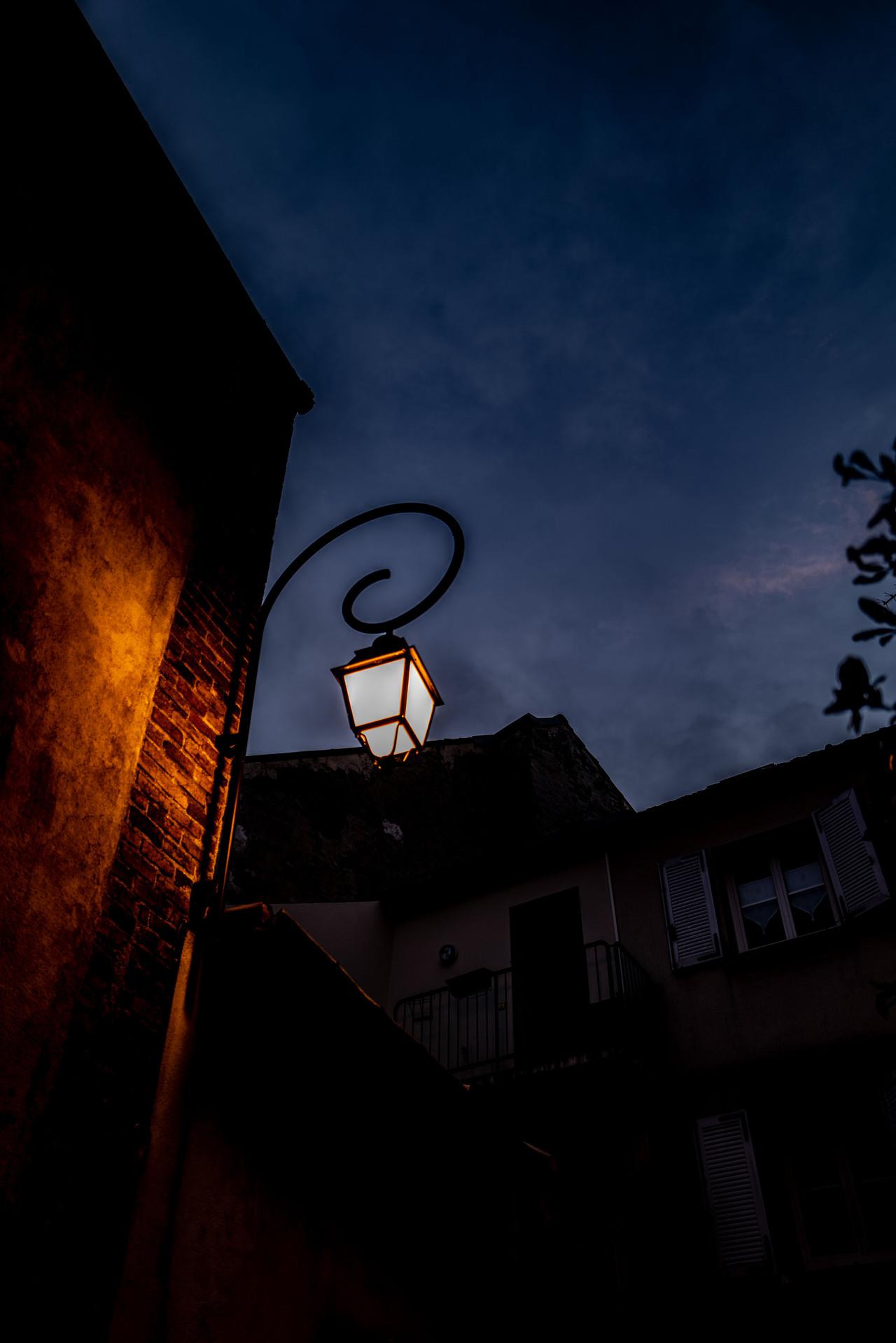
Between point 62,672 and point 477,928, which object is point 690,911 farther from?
point 62,672

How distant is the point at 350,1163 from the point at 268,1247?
3.79 ft

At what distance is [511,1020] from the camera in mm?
12453

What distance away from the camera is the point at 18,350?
412cm

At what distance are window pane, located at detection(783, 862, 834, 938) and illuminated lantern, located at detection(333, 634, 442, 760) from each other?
717 cm

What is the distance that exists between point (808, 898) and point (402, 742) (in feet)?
24.7

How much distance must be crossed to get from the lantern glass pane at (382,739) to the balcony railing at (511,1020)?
664 cm

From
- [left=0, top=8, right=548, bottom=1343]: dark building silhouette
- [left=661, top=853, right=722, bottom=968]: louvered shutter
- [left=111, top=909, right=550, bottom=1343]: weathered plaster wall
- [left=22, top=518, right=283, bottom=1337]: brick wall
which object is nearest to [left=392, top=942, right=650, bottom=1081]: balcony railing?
[left=661, top=853, right=722, bottom=968]: louvered shutter

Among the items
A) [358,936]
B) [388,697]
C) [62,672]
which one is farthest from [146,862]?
[358,936]

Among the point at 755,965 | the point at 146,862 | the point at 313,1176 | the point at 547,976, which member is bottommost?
the point at 313,1176

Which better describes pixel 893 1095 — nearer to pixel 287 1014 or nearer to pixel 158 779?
pixel 287 1014

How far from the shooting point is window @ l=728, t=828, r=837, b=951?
10938mm

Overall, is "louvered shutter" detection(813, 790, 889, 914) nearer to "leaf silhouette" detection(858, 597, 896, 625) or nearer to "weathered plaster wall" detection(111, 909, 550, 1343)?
"weathered plaster wall" detection(111, 909, 550, 1343)

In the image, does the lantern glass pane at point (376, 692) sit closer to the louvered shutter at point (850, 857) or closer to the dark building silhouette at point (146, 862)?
the dark building silhouette at point (146, 862)

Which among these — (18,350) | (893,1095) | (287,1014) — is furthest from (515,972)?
(18,350)
